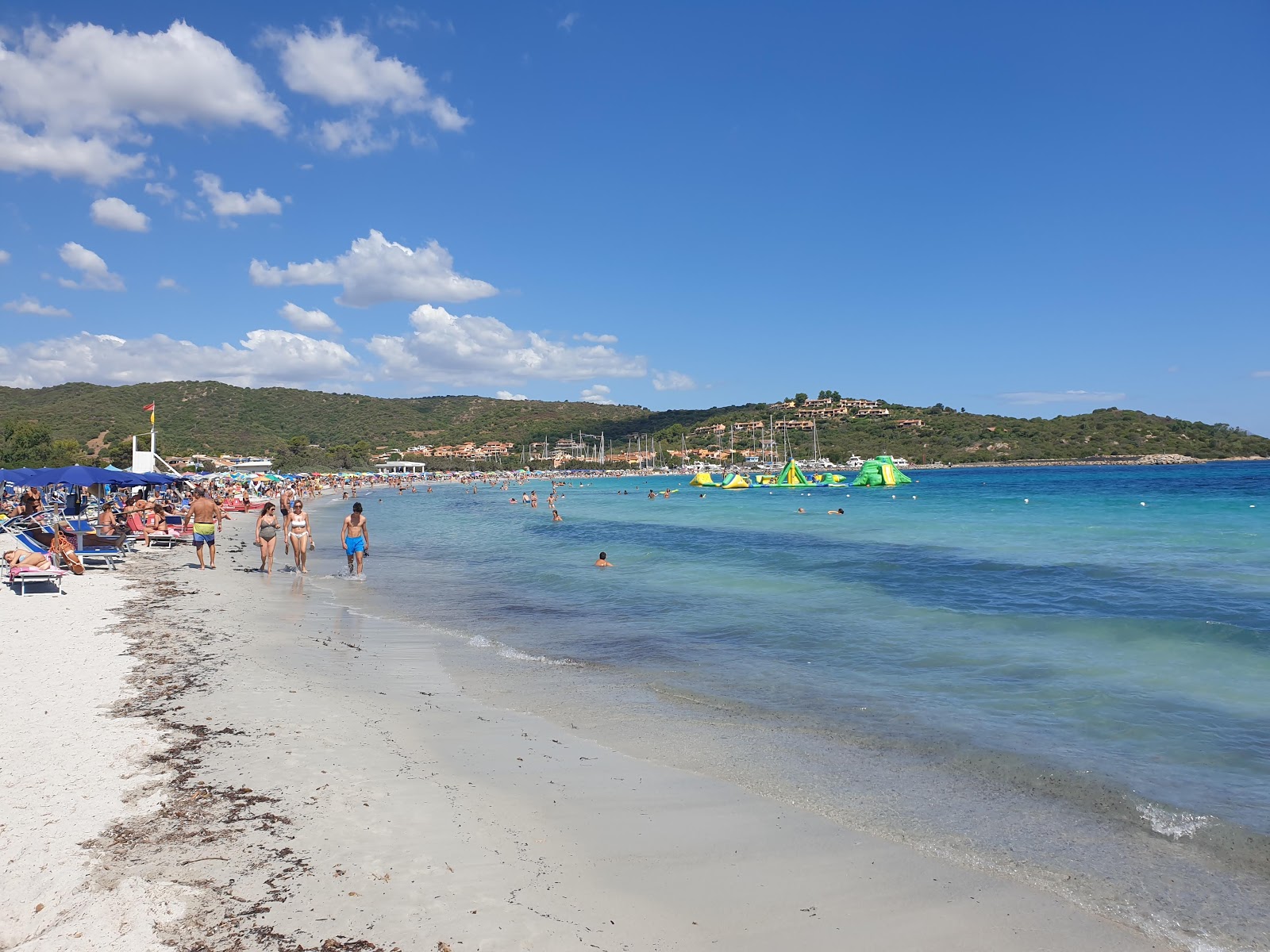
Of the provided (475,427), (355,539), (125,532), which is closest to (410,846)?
(355,539)

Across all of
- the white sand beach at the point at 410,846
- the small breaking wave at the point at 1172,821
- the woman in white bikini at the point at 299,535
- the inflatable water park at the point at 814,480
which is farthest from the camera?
the inflatable water park at the point at 814,480

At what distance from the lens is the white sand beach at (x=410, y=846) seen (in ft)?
9.76

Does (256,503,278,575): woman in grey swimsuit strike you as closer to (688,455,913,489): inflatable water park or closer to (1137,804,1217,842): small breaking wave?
(1137,804,1217,842): small breaking wave

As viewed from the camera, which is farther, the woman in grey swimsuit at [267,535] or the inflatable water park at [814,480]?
the inflatable water park at [814,480]

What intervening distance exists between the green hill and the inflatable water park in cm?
4816

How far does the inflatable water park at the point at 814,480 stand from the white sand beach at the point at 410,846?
201 ft

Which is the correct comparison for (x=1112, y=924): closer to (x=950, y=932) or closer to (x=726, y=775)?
(x=950, y=932)

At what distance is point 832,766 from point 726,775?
771mm

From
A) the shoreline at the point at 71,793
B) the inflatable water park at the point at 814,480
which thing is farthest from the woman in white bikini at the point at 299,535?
the inflatable water park at the point at 814,480

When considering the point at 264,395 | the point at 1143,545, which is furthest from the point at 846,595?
the point at 264,395

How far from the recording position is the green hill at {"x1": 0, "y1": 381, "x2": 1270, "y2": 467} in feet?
291

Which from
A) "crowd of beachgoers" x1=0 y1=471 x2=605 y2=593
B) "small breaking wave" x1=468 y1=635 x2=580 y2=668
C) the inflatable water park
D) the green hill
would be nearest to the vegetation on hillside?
the green hill

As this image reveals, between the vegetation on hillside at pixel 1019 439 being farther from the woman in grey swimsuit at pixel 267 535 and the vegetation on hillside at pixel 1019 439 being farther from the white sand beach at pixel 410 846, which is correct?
the white sand beach at pixel 410 846

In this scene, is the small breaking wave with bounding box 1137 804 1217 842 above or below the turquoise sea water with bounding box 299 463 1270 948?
above
